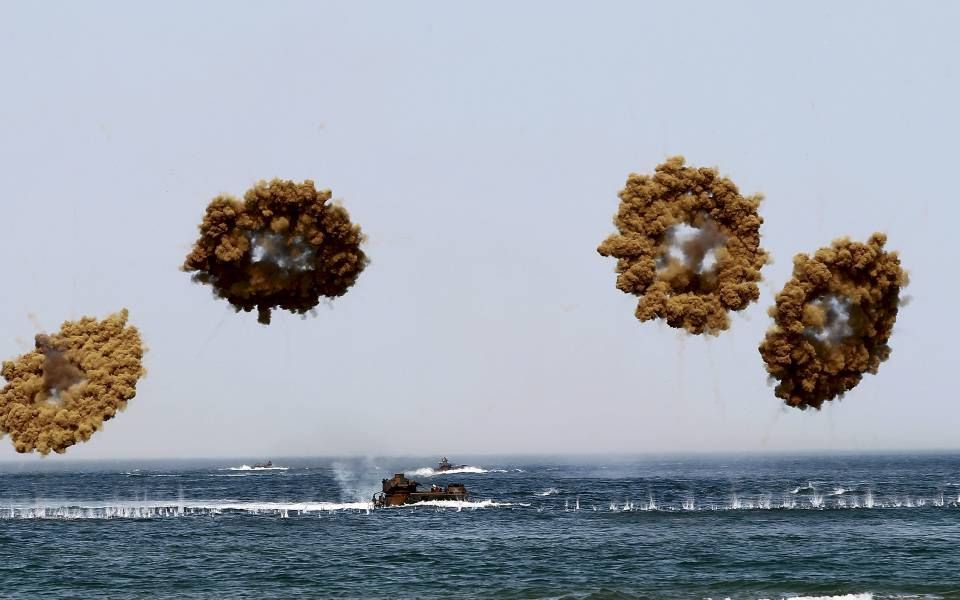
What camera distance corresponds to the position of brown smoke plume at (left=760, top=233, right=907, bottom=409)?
24.4m

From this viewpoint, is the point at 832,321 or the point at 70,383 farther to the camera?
the point at 70,383

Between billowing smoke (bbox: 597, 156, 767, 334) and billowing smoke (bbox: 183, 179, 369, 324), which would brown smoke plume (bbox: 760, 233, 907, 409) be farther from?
billowing smoke (bbox: 183, 179, 369, 324)

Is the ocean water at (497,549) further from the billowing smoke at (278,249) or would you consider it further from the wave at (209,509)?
the billowing smoke at (278,249)

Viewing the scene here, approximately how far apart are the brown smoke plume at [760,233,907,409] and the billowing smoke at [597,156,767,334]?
869mm

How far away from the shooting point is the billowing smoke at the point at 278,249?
84.1 feet

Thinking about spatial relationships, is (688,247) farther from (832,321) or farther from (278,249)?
(278,249)

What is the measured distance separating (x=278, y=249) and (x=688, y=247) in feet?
27.5

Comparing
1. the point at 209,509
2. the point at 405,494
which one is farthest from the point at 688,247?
the point at 209,509

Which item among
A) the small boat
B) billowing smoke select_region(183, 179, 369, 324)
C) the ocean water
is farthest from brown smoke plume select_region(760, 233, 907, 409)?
the small boat

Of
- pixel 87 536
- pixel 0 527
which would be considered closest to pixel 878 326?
pixel 87 536

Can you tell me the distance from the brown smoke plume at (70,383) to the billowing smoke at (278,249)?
240 cm

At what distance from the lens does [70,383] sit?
88.4 feet

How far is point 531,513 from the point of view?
10706 centimetres

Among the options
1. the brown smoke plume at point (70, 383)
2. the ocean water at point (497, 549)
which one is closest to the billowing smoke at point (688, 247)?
the brown smoke plume at point (70, 383)
